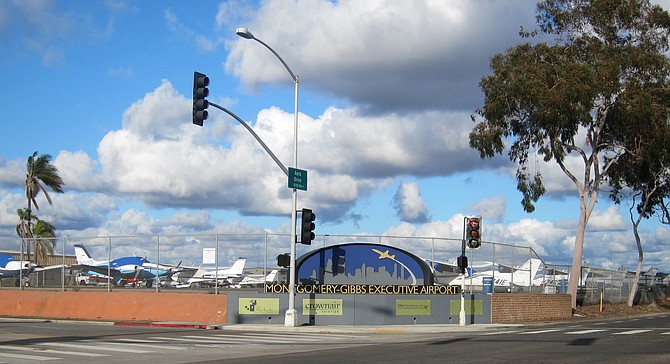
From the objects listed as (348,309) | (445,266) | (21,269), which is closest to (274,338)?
(348,309)

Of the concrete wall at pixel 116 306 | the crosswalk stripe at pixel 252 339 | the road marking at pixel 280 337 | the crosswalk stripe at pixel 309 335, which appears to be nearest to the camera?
the crosswalk stripe at pixel 252 339

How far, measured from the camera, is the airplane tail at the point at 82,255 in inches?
1513

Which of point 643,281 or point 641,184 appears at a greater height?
point 641,184

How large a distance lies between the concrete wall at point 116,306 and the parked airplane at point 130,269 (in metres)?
1.21

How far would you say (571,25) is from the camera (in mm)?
46156

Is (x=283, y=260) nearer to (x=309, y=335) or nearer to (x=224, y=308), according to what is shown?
(x=309, y=335)

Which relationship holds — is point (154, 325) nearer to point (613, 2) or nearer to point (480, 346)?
point (480, 346)

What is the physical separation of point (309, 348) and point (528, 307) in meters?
21.8

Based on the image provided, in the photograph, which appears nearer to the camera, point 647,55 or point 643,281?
point 647,55

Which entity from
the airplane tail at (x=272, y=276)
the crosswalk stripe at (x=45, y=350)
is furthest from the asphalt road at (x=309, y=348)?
the airplane tail at (x=272, y=276)

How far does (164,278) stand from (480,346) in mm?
19312

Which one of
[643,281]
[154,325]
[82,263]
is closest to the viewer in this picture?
[154,325]

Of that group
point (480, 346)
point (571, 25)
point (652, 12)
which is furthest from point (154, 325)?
point (652, 12)

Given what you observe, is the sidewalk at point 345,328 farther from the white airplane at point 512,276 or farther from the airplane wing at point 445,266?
the white airplane at point 512,276
